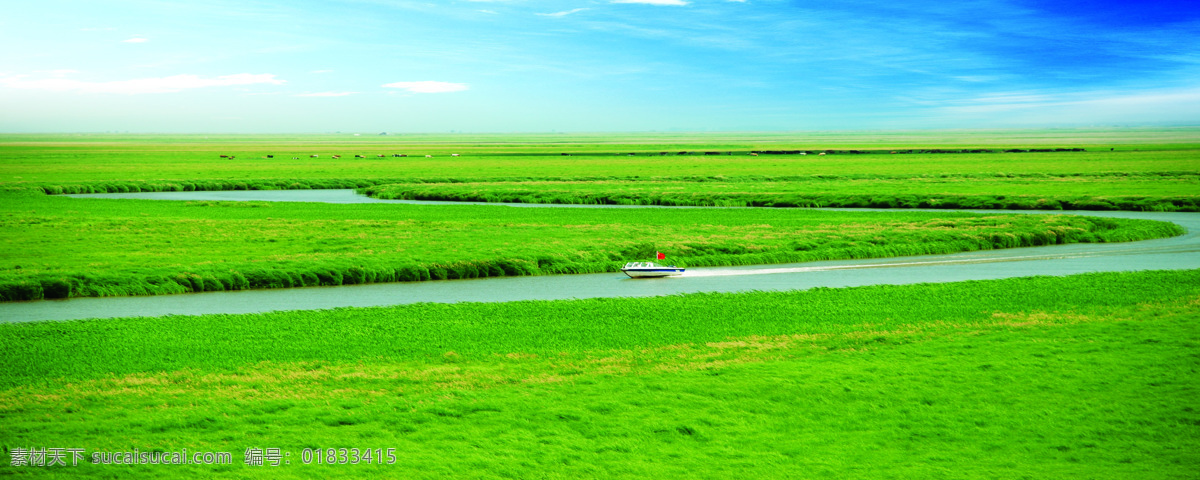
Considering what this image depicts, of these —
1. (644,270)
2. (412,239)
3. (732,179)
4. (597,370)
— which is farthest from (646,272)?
(732,179)

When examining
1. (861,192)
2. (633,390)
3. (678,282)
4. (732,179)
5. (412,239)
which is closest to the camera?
(633,390)

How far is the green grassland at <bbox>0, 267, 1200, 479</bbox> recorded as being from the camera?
41.5 feet

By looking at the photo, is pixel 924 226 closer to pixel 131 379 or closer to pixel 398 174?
pixel 131 379

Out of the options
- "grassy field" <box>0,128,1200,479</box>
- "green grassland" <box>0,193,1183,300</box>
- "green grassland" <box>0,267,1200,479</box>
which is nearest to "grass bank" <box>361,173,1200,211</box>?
"green grassland" <box>0,193,1183,300</box>

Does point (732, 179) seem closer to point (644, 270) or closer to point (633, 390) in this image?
point (644, 270)

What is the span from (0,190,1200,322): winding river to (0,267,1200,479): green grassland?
4617 millimetres

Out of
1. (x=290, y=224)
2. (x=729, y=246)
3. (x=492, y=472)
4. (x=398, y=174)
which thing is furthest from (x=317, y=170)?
(x=492, y=472)

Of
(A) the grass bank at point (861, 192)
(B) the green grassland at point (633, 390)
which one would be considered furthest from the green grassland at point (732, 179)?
(B) the green grassland at point (633, 390)

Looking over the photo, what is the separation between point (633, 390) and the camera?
1617 centimetres

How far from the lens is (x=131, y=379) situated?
54.7 feet

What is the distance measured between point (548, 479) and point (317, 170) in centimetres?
10481

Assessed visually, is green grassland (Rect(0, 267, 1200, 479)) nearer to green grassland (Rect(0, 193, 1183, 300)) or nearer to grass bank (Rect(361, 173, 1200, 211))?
green grassland (Rect(0, 193, 1183, 300))

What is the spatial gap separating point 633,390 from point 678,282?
17745mm

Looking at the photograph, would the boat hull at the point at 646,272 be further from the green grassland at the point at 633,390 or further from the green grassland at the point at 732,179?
the green grassland at the point at 732,179
